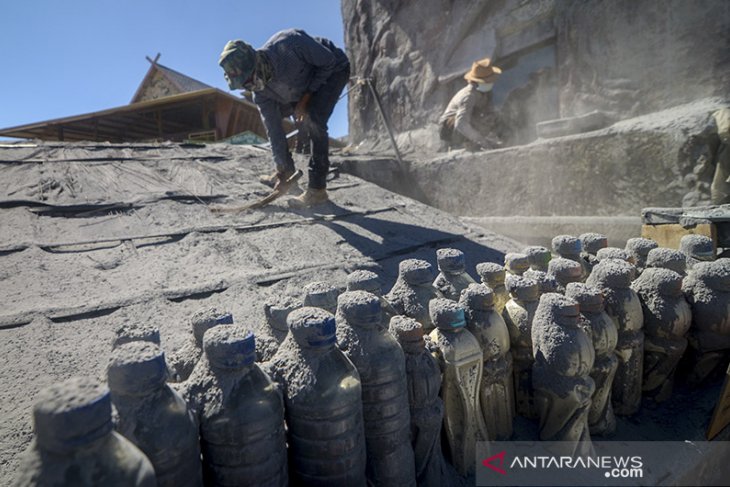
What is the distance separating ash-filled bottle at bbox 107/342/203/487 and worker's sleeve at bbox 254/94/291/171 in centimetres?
290

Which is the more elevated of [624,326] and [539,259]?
[539,259]

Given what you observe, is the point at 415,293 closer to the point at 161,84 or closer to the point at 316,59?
the point at 316,59

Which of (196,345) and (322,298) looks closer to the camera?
(196,345)

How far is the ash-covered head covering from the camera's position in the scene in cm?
287

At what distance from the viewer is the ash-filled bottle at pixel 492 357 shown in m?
1.23

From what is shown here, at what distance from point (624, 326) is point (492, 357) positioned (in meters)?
0.53

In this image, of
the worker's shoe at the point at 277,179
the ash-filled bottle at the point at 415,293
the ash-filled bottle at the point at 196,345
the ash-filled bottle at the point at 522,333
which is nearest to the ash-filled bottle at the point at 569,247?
the ash-filled bottle at the point at 522,333

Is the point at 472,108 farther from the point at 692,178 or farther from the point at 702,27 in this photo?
the point at 692,178

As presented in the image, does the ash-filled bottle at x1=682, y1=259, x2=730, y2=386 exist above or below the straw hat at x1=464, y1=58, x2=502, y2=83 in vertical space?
below

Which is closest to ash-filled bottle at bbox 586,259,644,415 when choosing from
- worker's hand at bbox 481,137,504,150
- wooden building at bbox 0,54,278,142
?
worker's hand at bbox 481,137,504,150

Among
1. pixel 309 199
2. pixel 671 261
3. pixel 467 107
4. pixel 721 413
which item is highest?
pixel 467 107

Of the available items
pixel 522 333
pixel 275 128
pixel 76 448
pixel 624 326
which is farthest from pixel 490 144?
pixel 76 448

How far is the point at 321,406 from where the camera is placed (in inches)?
34.9

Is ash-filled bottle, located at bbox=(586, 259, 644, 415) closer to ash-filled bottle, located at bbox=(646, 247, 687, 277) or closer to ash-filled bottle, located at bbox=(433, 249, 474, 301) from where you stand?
ash-filled bottle, located at bbox=(646, 247, 687, 277)
